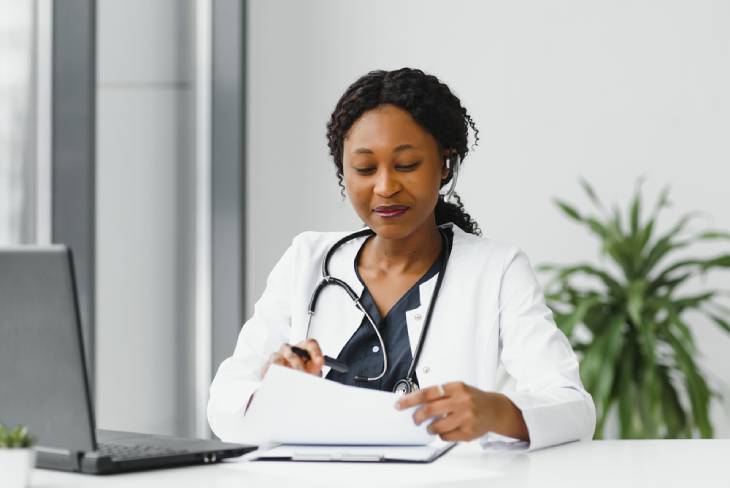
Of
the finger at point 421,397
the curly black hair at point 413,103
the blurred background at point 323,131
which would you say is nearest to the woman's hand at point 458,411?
the finger at point 421,397

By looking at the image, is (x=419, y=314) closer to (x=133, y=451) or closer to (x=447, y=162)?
(x=447, y=162)

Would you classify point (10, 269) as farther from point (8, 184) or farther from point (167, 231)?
point (167, 231)

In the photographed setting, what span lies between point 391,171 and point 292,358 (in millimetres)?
462

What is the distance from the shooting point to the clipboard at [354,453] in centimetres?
157

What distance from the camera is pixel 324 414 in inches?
62.8

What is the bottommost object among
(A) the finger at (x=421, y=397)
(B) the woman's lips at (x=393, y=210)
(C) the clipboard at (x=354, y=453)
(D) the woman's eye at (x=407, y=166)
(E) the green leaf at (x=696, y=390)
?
(E) the green leaf at (x=696, y=390)

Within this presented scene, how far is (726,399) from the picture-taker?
398 cm

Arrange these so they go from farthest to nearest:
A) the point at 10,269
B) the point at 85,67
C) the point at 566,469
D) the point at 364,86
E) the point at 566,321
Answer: the point at 566,321 < the point at 85,67 < the point at 364,86 < the point at 566,469 < the point at 10,269

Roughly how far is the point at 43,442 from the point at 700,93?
3.37m

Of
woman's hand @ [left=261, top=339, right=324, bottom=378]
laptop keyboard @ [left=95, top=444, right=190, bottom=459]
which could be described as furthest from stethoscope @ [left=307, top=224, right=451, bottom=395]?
laptop keyboard @ [left=95, top=444, right=190, bottom=459]

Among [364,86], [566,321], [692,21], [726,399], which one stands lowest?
[726,399]

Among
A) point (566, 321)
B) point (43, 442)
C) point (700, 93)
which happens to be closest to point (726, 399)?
point (566, 321)

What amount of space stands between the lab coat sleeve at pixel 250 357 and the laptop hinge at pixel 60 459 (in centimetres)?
40

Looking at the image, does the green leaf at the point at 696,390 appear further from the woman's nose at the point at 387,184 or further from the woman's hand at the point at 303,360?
the woman's hand at the point at 303,360
